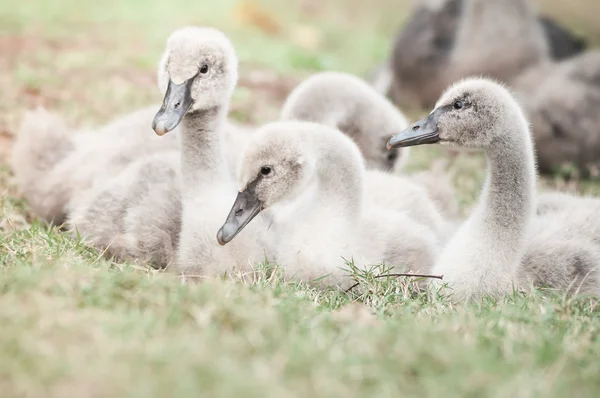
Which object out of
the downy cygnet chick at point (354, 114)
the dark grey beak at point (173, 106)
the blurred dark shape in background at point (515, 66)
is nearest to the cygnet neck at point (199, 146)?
the dark grey beak at point (173, 106)

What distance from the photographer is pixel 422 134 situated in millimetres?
3959

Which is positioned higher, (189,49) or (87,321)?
(189,49)

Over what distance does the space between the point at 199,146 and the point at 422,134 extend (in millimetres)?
1105

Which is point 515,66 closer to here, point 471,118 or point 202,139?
point 471,118

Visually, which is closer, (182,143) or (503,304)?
(503,304)

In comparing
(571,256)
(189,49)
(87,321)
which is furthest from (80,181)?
(571,256)

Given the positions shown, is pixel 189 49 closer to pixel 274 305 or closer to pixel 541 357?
pixel 274 305

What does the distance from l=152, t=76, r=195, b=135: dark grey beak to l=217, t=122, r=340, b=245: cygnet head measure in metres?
0.36

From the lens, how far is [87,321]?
2637 millimetres

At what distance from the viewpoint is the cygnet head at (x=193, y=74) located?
3.99 metres

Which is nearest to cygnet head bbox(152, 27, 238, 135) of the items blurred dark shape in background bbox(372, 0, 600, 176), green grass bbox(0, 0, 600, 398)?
A: green grass bbox(0, 0, 600, 398)

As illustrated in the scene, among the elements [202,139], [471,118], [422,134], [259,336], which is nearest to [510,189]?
[471,118]

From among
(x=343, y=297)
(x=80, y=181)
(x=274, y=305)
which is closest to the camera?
(x=274, y=305)

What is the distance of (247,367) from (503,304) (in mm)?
1397
